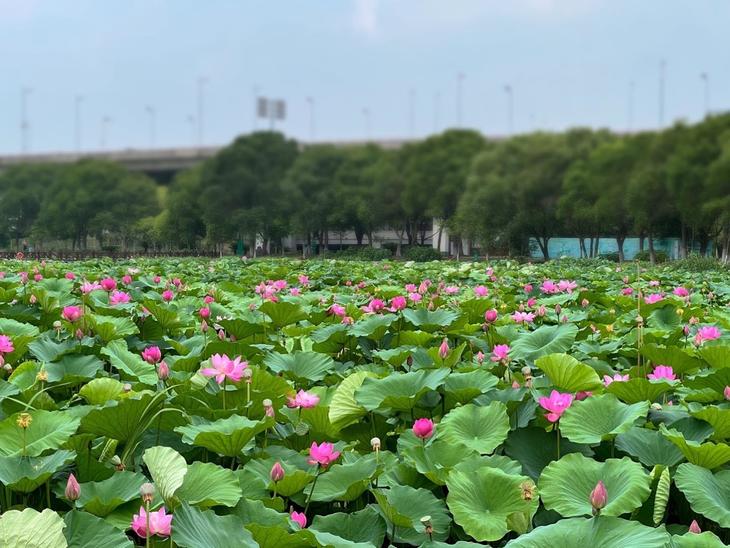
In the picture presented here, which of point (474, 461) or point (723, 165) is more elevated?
point (723, 165)

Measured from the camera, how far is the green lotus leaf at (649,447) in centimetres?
136

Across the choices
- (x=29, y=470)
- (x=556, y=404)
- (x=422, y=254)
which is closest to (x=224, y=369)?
(x=29, y=470)

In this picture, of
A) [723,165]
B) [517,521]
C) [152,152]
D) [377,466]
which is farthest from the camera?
[152,152]

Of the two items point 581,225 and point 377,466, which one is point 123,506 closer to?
point 377,466

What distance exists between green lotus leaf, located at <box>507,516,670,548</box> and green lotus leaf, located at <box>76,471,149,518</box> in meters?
0.58

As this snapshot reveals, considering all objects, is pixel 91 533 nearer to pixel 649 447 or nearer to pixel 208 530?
pixel 208 530

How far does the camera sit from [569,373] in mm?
1680

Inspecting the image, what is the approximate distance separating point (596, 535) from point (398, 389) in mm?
710

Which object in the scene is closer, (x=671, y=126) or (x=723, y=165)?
(x=723, y=165)

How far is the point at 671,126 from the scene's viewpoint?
24281 millimetres

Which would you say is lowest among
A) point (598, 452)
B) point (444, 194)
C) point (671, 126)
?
point (598, 452)

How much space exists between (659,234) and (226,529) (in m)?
31.7

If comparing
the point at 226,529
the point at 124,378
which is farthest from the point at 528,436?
the point at 124,378

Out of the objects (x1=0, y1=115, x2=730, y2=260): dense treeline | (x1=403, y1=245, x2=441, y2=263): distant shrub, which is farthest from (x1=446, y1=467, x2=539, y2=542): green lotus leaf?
(x1=403, y1=245, x2=441, y2=263): distant shrub
